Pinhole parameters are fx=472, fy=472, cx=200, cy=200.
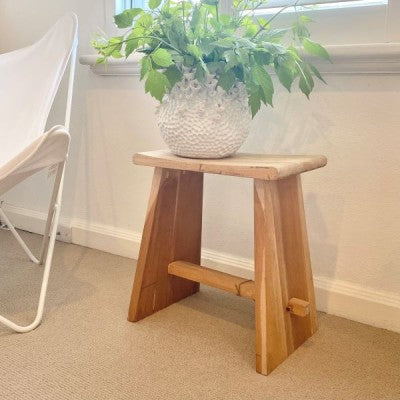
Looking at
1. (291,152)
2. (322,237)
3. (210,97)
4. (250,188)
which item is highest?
(210,97)

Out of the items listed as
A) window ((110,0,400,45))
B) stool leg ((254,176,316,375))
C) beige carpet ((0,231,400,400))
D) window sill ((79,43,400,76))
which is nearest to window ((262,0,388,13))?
window ((110,0,400,45))

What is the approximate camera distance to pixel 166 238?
1209mm

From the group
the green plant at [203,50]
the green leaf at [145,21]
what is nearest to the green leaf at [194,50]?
the green plant at [203,50]

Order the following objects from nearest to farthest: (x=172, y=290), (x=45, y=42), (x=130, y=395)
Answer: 1. (x=130, y=395)
2. (x=172, y=290)
3. (x=45, y=42)

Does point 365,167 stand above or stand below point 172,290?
above

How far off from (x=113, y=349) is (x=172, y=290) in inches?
10.7

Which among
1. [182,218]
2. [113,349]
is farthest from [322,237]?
[113,349]

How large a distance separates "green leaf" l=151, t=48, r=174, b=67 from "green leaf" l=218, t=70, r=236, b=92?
0.37 ft

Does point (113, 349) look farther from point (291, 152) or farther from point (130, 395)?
point (291, 152)

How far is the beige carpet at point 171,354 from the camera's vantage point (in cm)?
92

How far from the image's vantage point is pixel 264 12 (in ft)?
4.33

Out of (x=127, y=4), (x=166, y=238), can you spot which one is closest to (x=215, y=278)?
(x=166, y=238)

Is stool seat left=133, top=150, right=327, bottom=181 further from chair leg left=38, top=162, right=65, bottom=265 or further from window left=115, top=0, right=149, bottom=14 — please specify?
window left=115, top=0, right=149, bottom=14

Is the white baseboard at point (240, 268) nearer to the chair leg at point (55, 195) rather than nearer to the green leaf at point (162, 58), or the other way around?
the chair leg at point (55, 195)
